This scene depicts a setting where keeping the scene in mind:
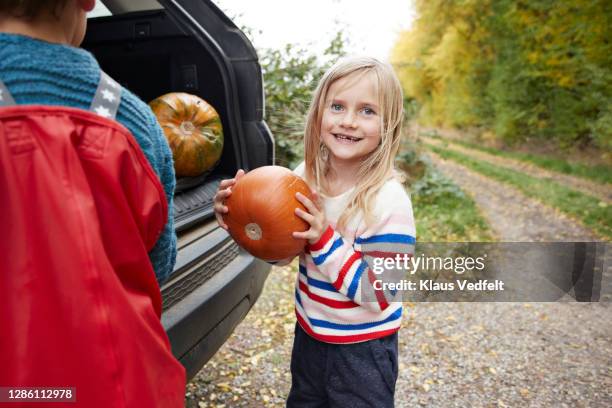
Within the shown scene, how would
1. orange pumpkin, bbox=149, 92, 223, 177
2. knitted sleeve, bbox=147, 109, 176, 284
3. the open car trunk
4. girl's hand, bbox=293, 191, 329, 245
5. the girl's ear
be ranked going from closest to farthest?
the girl's ear → knitted sleeve, bbox=147, 109, 176, 284 → girl's hand, bbox=293, 191, 329, 245 → the open car trunk → orange pumpkin, bbox=149, 92, 223, 177

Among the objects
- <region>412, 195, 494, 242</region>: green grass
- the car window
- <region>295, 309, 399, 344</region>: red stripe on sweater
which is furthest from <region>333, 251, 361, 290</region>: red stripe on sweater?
<region>412, 195, 494, 242</region>: green grass

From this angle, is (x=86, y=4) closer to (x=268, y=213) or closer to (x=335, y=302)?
(x=268, y=213)

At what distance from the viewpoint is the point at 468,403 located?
3053 millimetres

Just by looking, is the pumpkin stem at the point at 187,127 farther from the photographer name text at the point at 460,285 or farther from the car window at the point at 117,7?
the photographer name text at the point at 460,285

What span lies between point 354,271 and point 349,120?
21.6 inches

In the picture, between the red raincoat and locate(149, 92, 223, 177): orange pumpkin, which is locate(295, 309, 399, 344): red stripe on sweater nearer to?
the red raincoat

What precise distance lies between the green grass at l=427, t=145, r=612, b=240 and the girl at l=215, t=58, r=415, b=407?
21.4 ft

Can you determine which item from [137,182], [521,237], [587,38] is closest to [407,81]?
[587,38]

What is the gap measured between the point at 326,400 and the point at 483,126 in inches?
882

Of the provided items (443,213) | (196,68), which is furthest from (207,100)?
(443,213)

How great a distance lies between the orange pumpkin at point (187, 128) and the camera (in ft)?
10.00

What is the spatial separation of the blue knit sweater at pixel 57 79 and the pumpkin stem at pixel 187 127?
1883mm

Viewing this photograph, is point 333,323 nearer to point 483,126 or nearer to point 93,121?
point 93,121

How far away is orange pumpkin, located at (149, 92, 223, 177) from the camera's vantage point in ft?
10.00
